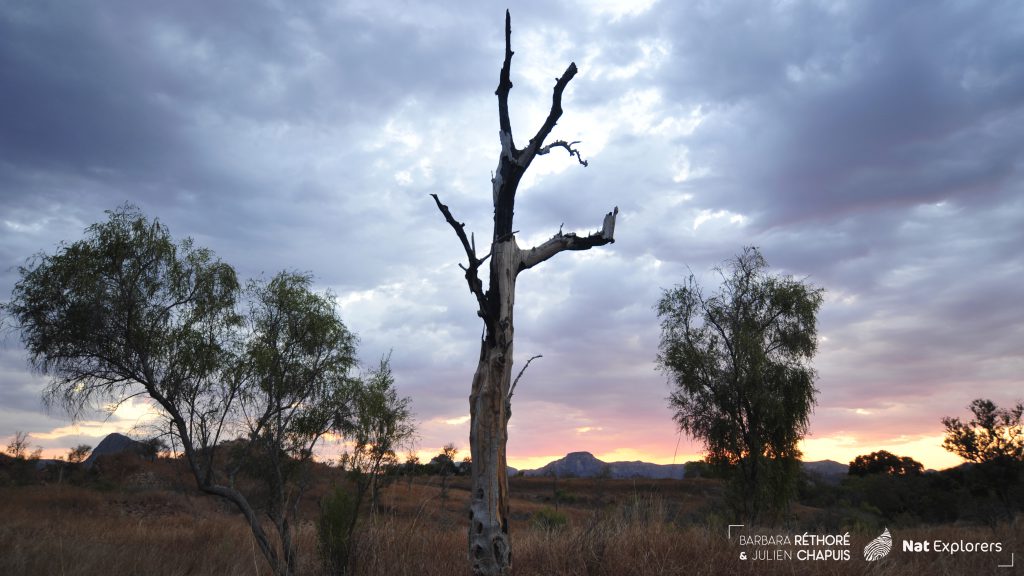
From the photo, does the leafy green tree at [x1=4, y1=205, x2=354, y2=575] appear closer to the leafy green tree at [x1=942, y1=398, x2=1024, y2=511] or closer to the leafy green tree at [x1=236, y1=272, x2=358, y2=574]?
the leafy green tree at [x1=236, y1=272, x2=358, y2=574]

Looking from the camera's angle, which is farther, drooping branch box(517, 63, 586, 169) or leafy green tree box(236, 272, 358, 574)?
leafy green tree box(236, 272, 358, 574)

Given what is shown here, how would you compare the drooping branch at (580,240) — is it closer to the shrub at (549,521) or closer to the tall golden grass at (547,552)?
the tall golden grass at (547,552)

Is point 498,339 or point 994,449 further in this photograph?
point 994,449

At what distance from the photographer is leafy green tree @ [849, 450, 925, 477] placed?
→ 61406mm

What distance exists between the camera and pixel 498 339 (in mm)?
7105

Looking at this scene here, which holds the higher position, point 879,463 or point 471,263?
point 471,263

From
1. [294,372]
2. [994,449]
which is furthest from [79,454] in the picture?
[994,449]

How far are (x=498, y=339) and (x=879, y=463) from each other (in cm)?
7289

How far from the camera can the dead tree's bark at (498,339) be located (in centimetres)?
657

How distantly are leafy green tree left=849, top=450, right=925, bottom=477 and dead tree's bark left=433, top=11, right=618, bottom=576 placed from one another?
67.7m

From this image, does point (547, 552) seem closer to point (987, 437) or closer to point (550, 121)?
point (550, 121)

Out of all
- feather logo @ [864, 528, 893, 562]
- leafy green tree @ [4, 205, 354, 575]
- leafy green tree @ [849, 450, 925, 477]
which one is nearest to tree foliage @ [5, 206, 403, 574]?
leafy green tree @ [4, 205, 354, 575]

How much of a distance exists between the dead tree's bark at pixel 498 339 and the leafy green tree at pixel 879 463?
67679mm

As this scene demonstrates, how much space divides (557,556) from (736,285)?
19039mm
